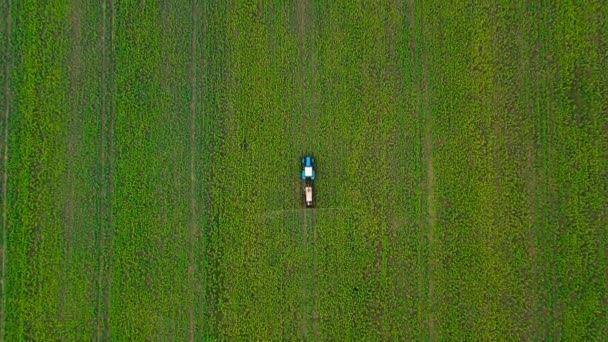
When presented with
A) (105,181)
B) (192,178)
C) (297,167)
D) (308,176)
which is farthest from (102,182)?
(308,176)

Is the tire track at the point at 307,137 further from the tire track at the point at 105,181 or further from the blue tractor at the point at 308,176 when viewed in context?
the tire track at the point at 105,181

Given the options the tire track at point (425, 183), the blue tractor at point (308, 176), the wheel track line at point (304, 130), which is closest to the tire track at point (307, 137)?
the wheel track line at point (304, 130)

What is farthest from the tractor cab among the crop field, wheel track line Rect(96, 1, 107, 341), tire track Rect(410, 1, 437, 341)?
wheel track line Rect(96, 1, 107, 341)

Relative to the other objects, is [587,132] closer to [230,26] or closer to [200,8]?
[230,26]

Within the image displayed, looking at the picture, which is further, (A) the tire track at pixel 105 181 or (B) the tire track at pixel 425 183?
(A) the tire track at pixel 105 181

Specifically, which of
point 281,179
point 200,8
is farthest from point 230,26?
point 281,179

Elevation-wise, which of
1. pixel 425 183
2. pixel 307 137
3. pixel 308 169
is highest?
pixel 307 137

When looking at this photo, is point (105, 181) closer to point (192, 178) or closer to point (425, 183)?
point (192, 178)
